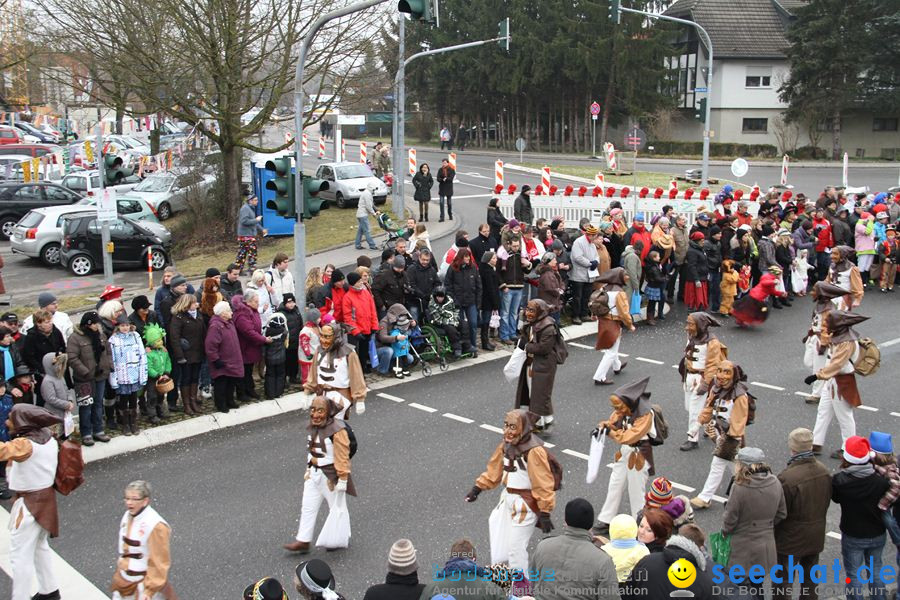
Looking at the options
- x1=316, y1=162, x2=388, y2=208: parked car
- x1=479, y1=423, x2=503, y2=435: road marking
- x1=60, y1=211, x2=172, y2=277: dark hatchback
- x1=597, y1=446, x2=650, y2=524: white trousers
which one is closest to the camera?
x1=597, y1=446, x2=650, y2=524: white trousers

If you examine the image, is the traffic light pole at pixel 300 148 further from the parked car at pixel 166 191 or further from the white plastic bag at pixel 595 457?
the parked car at pixel 166 191

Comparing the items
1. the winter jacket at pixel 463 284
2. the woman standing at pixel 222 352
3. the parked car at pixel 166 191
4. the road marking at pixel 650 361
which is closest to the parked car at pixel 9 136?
the parked car at pixel 166 191

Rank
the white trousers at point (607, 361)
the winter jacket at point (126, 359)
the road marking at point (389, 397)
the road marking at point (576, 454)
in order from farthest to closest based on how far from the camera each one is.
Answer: the white trousers at point (607, 361) < the road marking at point (389, 397) < the winter jacket at point (126, 359) < the road marking at point (576, 454)

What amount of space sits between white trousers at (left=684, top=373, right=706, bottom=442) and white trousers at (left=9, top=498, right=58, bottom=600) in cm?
714

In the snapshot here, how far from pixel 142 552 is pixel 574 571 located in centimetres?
323

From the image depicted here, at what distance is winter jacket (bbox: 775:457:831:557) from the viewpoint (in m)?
7.63

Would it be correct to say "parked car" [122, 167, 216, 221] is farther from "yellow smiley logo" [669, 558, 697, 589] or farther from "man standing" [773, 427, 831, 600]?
"yellow smiley logo" [669, 558, 697, 589]

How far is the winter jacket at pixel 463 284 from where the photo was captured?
14617 millimetres

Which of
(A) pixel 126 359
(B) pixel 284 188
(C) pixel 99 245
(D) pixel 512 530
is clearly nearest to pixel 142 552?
(D) pixel 512 530

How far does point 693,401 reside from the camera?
11.1 metres

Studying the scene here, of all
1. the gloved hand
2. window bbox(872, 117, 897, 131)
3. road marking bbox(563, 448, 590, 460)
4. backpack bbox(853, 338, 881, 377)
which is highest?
window bbox(872, 117, 897, 131)

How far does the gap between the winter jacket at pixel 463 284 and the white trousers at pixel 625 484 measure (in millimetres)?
5981

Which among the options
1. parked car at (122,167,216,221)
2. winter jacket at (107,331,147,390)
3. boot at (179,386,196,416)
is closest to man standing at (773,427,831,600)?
winter jacket at (107,331,147,390)

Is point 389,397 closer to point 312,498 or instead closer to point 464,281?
point 464,281
